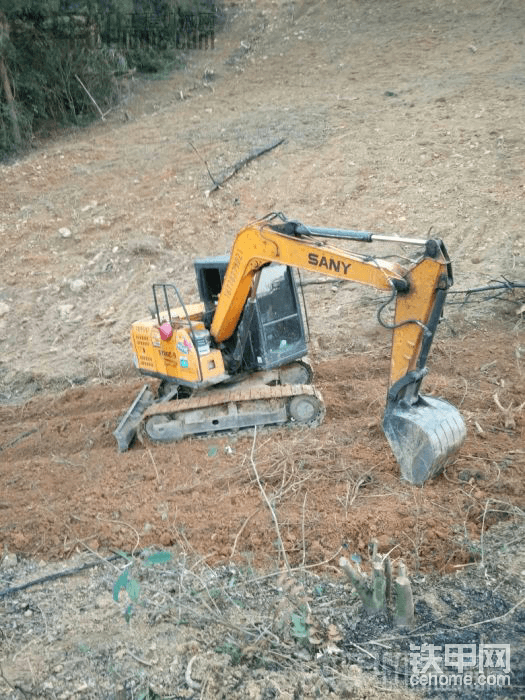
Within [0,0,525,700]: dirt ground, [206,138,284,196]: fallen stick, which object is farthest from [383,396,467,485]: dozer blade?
[206,138,284,196]: fallen stick

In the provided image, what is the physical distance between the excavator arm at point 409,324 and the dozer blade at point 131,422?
3.19 m

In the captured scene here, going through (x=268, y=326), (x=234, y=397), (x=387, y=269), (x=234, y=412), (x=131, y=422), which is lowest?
(x=131, y=422)

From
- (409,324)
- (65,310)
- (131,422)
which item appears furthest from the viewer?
(65,310)

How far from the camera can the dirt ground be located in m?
5.29

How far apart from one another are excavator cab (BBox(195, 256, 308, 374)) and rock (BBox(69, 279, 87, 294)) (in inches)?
218

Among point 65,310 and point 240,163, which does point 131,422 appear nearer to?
point 65,310

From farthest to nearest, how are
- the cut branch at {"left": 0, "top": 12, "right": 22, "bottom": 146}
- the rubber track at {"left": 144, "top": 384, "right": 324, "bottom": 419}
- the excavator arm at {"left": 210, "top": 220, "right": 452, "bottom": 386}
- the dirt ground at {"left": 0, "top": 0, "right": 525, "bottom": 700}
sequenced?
the cut branch at {"left": 0, "top": 12, "right": 22, "bottom": 146} → the rubber track at {"left": 144, "top": 384, "right": 324, "bottom": 419} → the excavator arm at {"left": 210, "top": 220, "right": 452, "bottom": 386} → the dirt ground at {"left": 0, "top": 0, "right": 525, "bottom": 700}

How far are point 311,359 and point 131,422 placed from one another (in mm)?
3157

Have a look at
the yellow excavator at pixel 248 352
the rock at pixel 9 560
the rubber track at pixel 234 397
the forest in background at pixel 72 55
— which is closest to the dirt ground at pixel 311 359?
the rock at pixel 9 560

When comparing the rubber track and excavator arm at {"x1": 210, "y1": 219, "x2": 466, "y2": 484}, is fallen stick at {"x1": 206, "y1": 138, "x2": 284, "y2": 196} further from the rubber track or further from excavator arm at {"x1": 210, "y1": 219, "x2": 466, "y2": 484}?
excavator arm at {"x1": 210, "y1": 219, "x2": 466, "y2": 484}

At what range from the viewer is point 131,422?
9289mm

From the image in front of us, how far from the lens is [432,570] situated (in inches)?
231

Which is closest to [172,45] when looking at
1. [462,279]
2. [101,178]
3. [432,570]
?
[101,178]

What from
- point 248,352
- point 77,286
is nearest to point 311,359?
point 248,352
